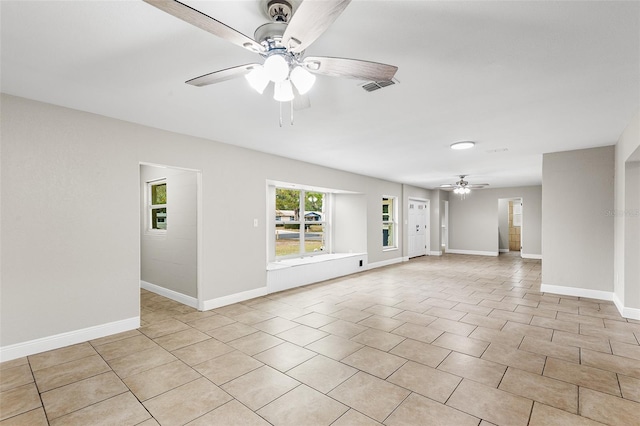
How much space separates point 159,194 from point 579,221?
731 centimetres

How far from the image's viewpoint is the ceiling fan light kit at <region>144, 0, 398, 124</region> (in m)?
1.28

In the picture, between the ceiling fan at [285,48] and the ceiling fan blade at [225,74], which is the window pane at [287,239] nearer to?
the ceiling fan blade at [225,74]

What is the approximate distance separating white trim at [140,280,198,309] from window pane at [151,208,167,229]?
1.05 m

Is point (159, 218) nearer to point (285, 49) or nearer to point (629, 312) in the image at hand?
point (285, 49)

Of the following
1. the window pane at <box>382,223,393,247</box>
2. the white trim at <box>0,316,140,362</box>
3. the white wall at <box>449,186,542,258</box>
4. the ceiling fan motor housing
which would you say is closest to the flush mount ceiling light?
the ceiling fan motor housing

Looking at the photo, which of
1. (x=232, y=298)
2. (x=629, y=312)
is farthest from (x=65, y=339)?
(x=629, y=312)

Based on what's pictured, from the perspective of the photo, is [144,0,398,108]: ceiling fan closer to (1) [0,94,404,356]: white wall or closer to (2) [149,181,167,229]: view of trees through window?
(1) [0,94,404,356]: white wall

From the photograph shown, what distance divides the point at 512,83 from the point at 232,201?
375 cm

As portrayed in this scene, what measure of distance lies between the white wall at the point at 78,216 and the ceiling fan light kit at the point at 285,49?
225 centimetres

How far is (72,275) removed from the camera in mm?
3146

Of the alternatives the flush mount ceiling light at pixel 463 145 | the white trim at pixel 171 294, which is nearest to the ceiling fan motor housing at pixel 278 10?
the flush mount ceiling light at pixel 463 145

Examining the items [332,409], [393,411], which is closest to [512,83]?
[393,411]

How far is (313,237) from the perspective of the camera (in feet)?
23.6

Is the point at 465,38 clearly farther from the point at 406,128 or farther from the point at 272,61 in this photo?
the point at 406,128
